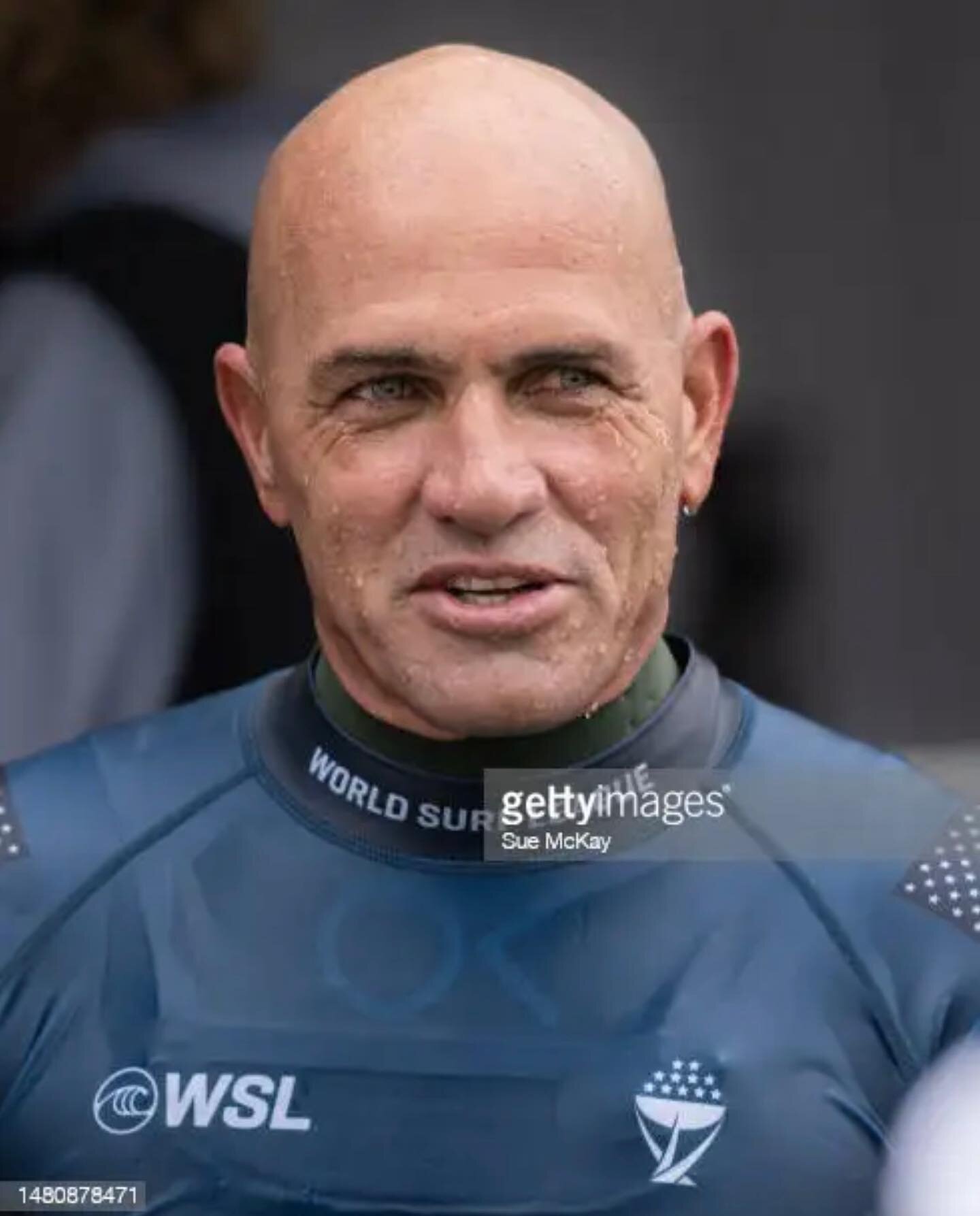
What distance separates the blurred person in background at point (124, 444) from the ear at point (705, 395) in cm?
34

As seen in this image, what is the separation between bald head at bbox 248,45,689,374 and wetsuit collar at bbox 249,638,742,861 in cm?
29

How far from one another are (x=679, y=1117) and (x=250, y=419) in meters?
0.60

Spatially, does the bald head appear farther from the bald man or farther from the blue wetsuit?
the blue wetsuit

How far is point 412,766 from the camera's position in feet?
6.86

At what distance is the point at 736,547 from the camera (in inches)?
83.3

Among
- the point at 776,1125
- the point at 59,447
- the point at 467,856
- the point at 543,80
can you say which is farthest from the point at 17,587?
the point at 776,1125

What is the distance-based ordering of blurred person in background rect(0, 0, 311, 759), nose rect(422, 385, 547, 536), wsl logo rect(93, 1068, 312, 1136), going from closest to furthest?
nose rect(422, 385, 547, 536)
wsl logo rect(93, 1068, 312, 1136)
blurred person in background rect(0, 0, 311, 759)

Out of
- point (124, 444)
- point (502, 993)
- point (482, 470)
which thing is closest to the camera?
point (482, 470)

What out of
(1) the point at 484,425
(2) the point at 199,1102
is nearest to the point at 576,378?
(1) the point at 484,425

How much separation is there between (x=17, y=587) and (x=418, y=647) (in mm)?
421

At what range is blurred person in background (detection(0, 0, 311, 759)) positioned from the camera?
7.30 feet

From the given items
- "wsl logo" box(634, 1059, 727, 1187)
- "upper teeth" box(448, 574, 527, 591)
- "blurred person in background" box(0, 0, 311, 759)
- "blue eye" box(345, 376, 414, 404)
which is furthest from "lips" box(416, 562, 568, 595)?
"wsl logo" box(634, 1059, 727, 1187)

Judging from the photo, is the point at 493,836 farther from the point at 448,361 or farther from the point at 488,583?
the point at 448,361
